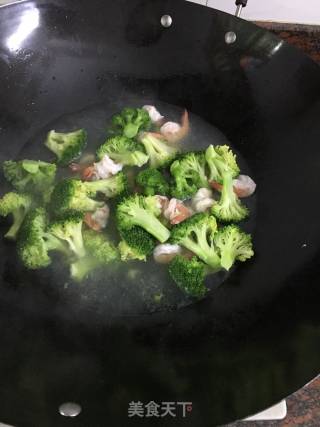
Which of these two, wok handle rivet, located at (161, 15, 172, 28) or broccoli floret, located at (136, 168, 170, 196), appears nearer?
broccoli floret, located at (136, 168, 170, 196)

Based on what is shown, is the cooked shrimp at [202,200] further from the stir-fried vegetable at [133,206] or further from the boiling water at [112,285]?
the boiling water at [112,285]

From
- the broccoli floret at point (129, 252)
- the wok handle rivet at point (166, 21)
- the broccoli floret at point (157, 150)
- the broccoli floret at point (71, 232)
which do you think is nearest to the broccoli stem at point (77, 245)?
the broccoli floret at point (71, 232)

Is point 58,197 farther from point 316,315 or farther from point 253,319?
point 316,315

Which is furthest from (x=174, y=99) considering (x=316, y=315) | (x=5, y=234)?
(x=316, y=315)

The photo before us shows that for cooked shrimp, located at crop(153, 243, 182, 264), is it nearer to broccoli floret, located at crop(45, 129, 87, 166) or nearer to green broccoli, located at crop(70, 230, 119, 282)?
green broccoli, located at crop(70, 230, 119, 282)

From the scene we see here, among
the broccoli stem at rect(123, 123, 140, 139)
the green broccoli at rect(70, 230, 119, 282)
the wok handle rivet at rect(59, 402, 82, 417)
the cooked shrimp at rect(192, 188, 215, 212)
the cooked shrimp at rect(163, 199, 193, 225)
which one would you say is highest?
the broccoli stem at rect(123, 123, 140, 139)

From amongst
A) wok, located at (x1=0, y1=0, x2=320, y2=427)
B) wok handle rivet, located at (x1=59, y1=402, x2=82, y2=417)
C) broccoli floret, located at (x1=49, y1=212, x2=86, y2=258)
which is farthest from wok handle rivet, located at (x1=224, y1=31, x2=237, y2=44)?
wok handle rivet, located at (x1=59, y1=402, x2=82, y2=417)
